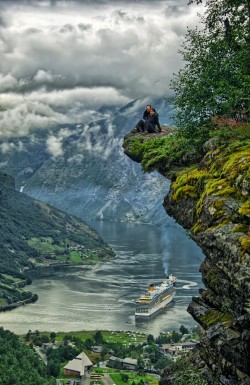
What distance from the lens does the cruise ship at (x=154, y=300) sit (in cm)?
12506

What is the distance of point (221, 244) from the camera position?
46.6 feet

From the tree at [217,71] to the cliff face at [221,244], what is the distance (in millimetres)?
2079

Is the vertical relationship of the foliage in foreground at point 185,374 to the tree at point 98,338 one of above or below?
above

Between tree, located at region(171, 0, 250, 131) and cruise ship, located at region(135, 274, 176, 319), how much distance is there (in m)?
105

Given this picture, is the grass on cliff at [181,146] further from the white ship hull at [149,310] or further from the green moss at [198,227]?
the white ship hull at [149,310]

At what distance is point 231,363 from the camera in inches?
531

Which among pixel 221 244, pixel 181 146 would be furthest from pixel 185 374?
pixel 181 146

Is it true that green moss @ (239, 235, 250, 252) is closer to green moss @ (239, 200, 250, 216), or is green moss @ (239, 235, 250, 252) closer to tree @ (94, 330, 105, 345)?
green moss @ (239, 200, 250, 216)

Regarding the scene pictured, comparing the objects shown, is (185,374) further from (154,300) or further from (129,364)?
(154,300)

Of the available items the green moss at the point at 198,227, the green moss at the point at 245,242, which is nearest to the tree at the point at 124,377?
the green moss at the point at 198,227

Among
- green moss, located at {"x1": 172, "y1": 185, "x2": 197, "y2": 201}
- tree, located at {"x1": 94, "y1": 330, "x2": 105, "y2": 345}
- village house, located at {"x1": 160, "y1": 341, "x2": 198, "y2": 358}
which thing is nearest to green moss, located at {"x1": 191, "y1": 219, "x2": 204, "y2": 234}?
green moss, located at {"x1": 172, "y1": 185, "x2": 197, "y2": 201}

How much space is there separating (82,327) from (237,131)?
327 feet

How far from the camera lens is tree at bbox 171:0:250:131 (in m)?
20.8

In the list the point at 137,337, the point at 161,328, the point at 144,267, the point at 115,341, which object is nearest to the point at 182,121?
Answer: the point at 115,341
